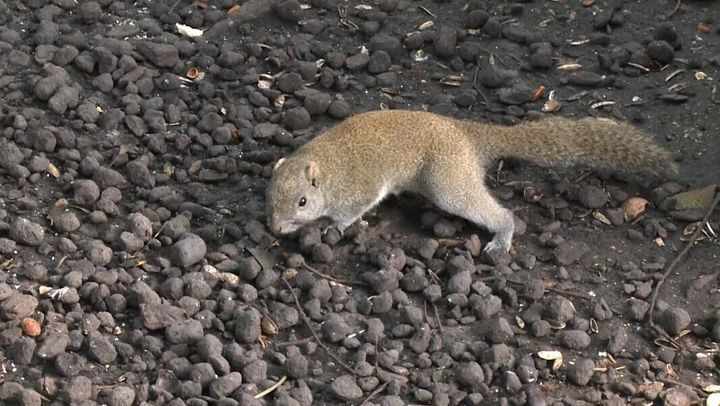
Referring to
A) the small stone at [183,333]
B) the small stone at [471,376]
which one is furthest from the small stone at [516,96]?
the small stone at [183,333]

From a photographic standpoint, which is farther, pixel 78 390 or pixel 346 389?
pixel 346 389

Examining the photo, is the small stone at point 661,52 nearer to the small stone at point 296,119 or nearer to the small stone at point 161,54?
the small stone at point 296,119

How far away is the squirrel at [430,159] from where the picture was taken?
6770mm

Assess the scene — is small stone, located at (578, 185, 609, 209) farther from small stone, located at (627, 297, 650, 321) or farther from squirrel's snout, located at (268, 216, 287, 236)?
squirrel's snout, located at (268, 216, 287, 236)

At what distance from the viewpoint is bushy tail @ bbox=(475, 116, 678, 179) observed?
691 cm

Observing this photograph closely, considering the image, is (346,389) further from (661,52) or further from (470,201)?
(661,52)

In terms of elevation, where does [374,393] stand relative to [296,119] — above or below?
above

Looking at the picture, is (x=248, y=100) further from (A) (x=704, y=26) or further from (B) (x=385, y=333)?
(A) (x=704, y=26)

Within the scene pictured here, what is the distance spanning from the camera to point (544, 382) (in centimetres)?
573

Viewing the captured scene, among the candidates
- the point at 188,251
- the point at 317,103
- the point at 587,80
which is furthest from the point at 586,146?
the point at 188,251

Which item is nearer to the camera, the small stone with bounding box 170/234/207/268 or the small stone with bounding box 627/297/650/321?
the small stone with bounding box 627/297/650/321

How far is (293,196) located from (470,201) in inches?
41.4

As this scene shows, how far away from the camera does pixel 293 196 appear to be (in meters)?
6.70

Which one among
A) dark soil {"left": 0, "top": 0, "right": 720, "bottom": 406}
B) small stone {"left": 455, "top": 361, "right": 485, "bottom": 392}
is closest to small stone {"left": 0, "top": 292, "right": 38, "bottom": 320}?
dark soil {"left": 0, "top": 0, "right": 720, "bottom": 406}
